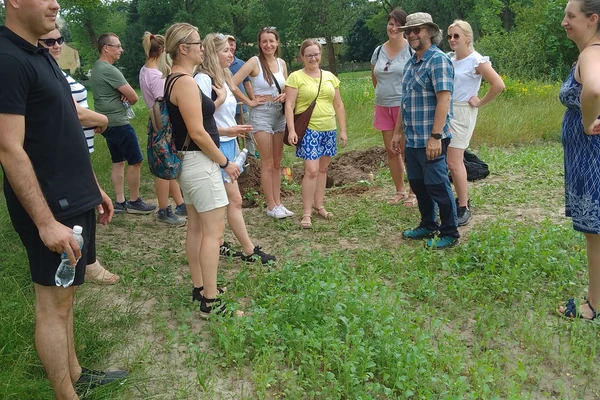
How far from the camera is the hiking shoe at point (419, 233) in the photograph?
5.45m

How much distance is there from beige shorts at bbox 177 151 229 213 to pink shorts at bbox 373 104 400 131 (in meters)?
3.11

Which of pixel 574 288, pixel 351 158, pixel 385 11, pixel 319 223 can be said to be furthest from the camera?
pixel 385 11

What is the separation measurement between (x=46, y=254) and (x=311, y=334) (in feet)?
5.28

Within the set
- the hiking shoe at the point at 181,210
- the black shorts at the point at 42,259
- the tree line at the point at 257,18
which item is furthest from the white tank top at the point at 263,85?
the tree line at the point at 257,18

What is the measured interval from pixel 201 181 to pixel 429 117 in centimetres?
230

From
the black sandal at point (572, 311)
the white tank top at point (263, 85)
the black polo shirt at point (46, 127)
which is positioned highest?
the black polo shirt at point (46, 127)

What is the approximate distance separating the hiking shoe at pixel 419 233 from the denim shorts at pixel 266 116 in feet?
6.03

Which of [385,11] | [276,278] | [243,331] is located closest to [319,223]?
[276,278]

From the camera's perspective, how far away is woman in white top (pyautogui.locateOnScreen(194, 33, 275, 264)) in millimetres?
4461

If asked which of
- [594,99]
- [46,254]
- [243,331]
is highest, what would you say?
[594,99]

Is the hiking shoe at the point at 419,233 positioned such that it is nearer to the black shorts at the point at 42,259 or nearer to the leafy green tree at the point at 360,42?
the black shorts at the point at 42,259

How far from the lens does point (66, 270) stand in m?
2.54

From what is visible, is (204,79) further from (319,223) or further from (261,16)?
(261,16)

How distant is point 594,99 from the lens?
3211 millimetres
